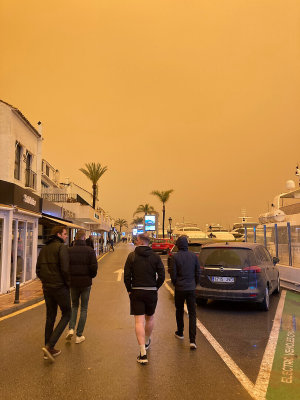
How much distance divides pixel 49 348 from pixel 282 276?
12.9m

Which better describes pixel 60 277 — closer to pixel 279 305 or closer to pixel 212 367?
pixel 212 367

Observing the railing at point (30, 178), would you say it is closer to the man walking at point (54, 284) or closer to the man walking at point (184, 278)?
the man walking at point (54, 284)

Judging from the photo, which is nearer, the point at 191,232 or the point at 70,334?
the point at 70,334

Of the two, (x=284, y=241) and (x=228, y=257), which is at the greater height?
(x=284, y=241)

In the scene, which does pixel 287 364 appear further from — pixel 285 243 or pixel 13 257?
pixel 285 243

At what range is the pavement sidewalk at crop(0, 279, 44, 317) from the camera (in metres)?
8.64

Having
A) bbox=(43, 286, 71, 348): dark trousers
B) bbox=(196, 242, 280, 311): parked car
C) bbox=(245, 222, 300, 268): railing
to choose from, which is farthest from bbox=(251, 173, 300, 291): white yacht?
bbox=(43, 286, 71, 348): dark trousers

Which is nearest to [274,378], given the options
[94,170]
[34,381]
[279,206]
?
[34,381]

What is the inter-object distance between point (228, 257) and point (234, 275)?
549mm

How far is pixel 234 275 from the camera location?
8.55 m

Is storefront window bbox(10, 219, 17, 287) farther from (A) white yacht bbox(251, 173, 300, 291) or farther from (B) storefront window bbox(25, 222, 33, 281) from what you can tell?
(A) white yacht bbox(251, 173, 300, 291)

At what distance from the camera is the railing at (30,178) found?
49.6ft

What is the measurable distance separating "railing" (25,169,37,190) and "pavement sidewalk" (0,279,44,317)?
4.69 m

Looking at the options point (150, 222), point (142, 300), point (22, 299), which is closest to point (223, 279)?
point (142, 300)
